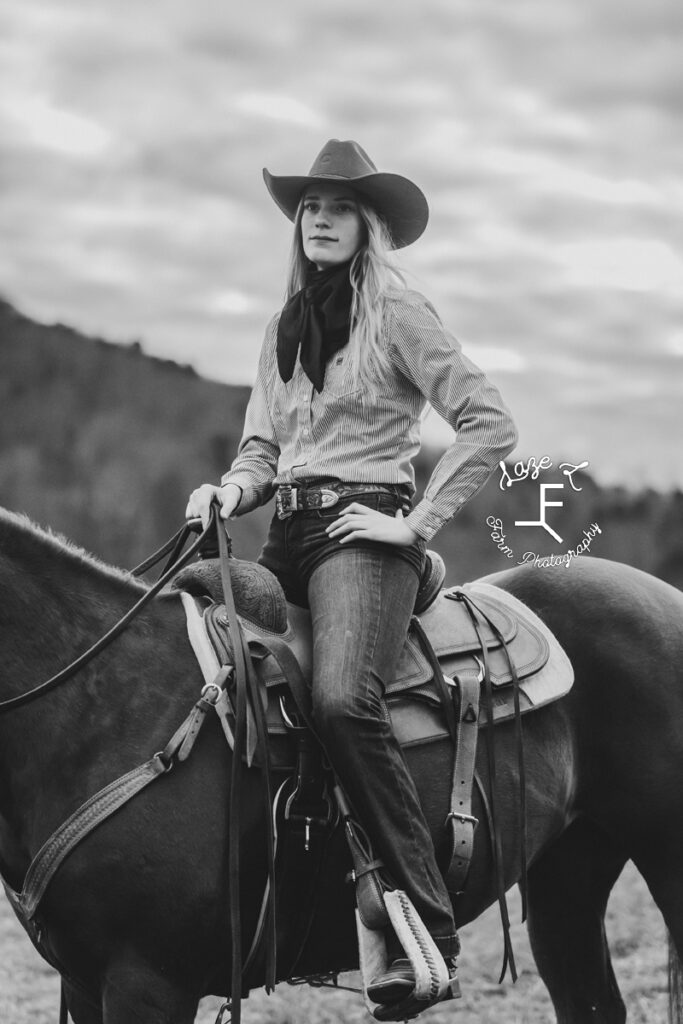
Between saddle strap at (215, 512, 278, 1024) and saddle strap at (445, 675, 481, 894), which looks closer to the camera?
saddle strap at (215, 512, 278, 1024)

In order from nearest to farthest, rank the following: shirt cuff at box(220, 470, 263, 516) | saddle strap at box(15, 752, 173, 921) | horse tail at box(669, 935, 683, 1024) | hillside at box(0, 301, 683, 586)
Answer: saddle strap at box(15, 752, 173, 921) → shirt cuff at box(220, 470, 263, 516) → horse tail at box(669, 935, 683, 1024) → hillside at box(0, 301, 683, 586)

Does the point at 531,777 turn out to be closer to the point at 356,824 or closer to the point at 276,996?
the point at 356,824

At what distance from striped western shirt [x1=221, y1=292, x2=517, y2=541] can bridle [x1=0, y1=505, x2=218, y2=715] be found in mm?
338

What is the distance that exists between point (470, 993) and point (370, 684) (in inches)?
144

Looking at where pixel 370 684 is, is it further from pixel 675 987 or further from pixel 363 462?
pixel 675 987

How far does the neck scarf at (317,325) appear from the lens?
11.1ft

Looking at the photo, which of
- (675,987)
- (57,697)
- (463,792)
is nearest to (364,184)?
(57,697)

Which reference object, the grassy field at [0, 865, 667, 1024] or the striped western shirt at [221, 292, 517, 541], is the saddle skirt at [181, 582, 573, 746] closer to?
the striped western shirt at [221, 292, 517, 541]

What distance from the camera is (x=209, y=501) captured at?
3449 mm

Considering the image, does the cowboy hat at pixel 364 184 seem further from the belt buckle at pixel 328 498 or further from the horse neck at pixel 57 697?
the horse neck at pixel 57 697

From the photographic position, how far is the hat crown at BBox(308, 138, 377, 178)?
3471mm

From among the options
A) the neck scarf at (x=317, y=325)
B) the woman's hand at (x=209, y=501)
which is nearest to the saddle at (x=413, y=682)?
the woman's hand at (x=209, y=501)

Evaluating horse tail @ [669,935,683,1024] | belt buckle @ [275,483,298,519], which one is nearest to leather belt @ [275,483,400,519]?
belt buckle @ [275,483,298,519]

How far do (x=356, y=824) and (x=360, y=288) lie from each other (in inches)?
67.7
